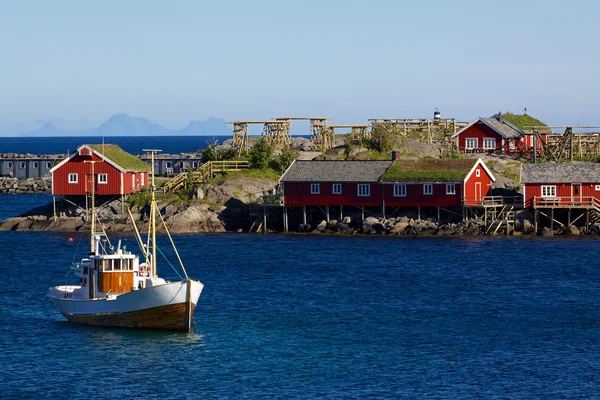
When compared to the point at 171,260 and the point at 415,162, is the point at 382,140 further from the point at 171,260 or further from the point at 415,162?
the point at 171,260

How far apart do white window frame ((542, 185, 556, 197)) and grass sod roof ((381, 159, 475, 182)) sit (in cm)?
587

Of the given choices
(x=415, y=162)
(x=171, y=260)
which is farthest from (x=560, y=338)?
(x=415, y=162)

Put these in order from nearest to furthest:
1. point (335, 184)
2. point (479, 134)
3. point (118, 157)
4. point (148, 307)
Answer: point (148, 307), point (335, 184), point (118, 157), point (479, 134)

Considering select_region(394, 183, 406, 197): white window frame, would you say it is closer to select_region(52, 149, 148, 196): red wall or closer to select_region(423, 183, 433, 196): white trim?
select_region(423, 183, 433, 196): white trim

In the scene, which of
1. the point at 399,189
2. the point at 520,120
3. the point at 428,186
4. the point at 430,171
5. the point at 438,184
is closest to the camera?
the point at 438,184

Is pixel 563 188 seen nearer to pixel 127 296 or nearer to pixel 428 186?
pixel 428 186

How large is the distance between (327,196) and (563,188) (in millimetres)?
18447

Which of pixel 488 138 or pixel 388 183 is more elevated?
pixel 488 138

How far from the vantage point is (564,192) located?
82.2 m

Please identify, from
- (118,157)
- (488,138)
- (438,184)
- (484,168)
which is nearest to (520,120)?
(488,138)

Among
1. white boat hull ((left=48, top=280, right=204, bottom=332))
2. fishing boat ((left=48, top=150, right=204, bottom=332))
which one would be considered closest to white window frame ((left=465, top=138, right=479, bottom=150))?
fishing boat ((left=48, top=150, right=204, bottom=332))

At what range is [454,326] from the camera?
50.0 meters

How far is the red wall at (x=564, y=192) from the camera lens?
268 ft

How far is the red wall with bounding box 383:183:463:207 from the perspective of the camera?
83.2 m
